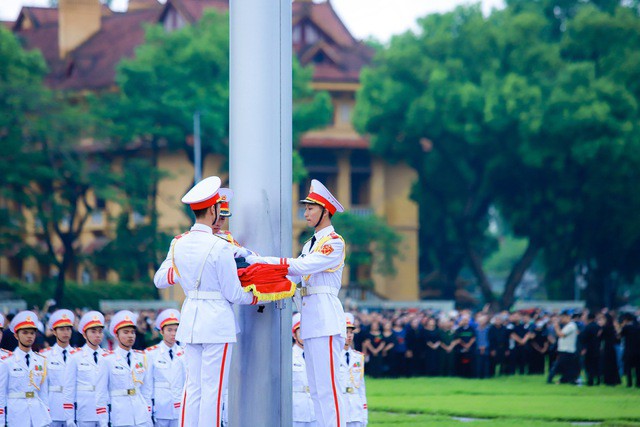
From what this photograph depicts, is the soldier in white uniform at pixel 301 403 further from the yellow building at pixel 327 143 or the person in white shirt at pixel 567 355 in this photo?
the yellow building at pixel 327 143

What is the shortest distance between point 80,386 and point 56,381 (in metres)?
0.28

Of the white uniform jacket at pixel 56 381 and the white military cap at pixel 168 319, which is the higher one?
the white military cap at pixel 168 319

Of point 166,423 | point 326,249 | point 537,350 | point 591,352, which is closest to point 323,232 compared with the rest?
point 326,249

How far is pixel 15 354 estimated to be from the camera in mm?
13062

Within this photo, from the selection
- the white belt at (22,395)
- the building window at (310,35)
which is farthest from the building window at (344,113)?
the white belt at (22,395)

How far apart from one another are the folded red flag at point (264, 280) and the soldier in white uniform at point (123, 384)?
15.0ft

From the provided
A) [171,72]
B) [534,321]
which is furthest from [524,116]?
[534,321]

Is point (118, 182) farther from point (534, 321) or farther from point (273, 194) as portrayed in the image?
point (273, 194)

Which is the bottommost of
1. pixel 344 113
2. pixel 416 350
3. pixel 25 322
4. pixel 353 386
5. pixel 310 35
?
pixel 416 350

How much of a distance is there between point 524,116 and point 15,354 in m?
41.6

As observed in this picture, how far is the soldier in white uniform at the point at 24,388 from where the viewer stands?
42.0ft

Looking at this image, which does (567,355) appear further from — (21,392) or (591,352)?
(21,392)

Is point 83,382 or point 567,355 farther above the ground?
point 83,382

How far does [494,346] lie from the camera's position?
33656 millimetres
